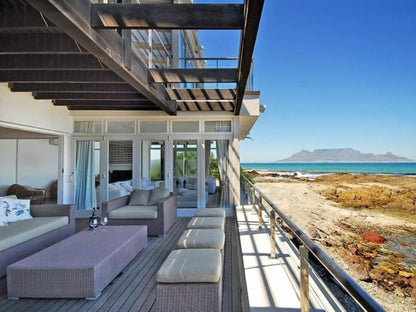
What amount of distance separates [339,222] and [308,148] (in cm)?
3543

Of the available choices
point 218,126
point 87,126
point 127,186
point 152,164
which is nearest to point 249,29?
point 218,126

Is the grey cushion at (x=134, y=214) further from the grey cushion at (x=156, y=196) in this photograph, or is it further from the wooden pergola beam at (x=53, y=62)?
the wooden pergola beam at (x=53, y=62)

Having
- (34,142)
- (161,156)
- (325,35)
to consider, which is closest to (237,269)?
(161,156)

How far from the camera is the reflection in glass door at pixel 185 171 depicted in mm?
6219

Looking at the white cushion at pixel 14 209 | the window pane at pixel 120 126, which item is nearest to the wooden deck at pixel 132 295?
the white cushion at pixel 14 209

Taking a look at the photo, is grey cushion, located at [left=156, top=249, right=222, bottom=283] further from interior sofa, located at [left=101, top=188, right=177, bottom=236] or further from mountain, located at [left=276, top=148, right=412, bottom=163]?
mountain, located at [left=276, top=148, right=412, bottom=163]

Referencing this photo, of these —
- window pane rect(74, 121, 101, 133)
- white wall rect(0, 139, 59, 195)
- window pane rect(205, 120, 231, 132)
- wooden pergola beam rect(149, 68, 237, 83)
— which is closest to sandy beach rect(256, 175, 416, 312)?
window pane rect(205, 120, 231, 132)

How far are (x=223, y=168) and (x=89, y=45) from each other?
→ 14.7 feet

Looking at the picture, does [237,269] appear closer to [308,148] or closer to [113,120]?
[113,120]

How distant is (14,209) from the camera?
3.82 m

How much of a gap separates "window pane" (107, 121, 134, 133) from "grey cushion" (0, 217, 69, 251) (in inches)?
109

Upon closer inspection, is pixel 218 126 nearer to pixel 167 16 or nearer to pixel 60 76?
pixel 60 76

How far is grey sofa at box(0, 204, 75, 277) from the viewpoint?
293cm

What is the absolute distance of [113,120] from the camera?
6348mm
